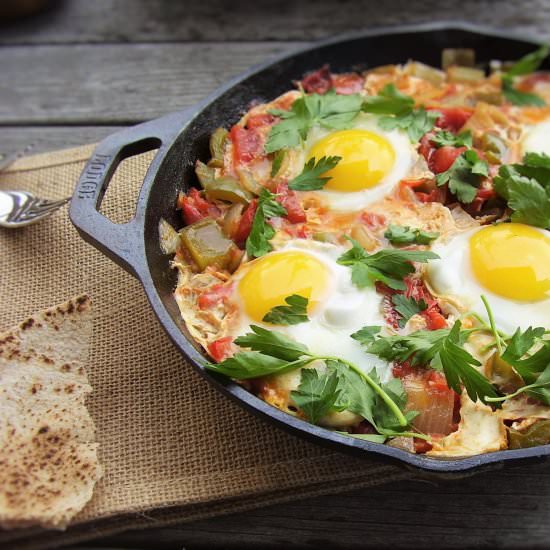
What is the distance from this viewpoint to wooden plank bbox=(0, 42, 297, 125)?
4.88 m

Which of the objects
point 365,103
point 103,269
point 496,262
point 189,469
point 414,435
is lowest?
point 189,469

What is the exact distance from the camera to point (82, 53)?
5.28m

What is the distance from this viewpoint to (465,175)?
3580 mm

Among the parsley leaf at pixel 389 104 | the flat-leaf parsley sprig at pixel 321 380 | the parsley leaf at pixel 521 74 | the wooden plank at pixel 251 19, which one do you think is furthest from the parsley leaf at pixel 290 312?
the wooden plank at pixel 251 19

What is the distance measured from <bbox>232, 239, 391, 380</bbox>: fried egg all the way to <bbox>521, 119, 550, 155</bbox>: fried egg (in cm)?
135

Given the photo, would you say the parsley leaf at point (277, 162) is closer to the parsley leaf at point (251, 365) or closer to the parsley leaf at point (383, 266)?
the parsley leaf at point (383, 266)

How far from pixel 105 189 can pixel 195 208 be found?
470 mm

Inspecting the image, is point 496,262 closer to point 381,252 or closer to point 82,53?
point 381,252

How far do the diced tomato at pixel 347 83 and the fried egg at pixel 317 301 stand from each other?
1412mm

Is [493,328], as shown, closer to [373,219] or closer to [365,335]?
[365,335]

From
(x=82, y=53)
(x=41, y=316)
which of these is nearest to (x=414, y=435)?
(x=41, y=316)

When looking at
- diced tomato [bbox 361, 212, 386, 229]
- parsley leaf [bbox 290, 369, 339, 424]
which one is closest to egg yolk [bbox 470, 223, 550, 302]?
diced tomato [bbox 361, 212, 386, 229]

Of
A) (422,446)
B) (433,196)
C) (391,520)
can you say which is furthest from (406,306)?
(391,520)

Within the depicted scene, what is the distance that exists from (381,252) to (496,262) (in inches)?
20.1
